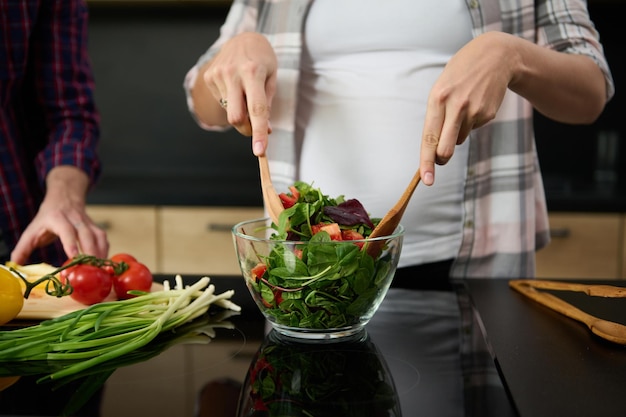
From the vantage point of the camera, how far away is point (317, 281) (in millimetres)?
779

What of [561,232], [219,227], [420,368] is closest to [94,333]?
[420,368]

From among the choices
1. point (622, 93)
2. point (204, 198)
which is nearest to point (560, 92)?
point (204, 198)

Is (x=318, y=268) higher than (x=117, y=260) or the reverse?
higher

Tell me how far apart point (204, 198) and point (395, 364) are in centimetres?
161

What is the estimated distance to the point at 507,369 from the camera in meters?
0.76

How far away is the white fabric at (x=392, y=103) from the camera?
4.09 feet

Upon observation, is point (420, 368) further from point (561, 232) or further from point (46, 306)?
point (561, 232)

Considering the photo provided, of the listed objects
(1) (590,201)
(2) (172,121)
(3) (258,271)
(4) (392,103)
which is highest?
(4) (392,103)

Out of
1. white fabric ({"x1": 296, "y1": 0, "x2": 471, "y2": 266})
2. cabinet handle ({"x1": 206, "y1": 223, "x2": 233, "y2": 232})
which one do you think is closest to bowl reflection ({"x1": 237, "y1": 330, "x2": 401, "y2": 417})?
white fabric ({"x1": 296, "y1": 0, "x2": 471, "y2": 266})

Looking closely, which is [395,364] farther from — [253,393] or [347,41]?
[347,41]

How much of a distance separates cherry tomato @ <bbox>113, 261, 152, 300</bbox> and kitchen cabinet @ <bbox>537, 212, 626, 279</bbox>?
155 cm

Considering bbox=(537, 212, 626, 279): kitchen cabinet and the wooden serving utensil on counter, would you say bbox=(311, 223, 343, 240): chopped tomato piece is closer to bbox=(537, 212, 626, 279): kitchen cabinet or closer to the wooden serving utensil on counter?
the wooden serving utensil on counter

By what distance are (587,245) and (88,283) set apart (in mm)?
1719

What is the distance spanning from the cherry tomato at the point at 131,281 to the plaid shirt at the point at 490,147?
0.38m
